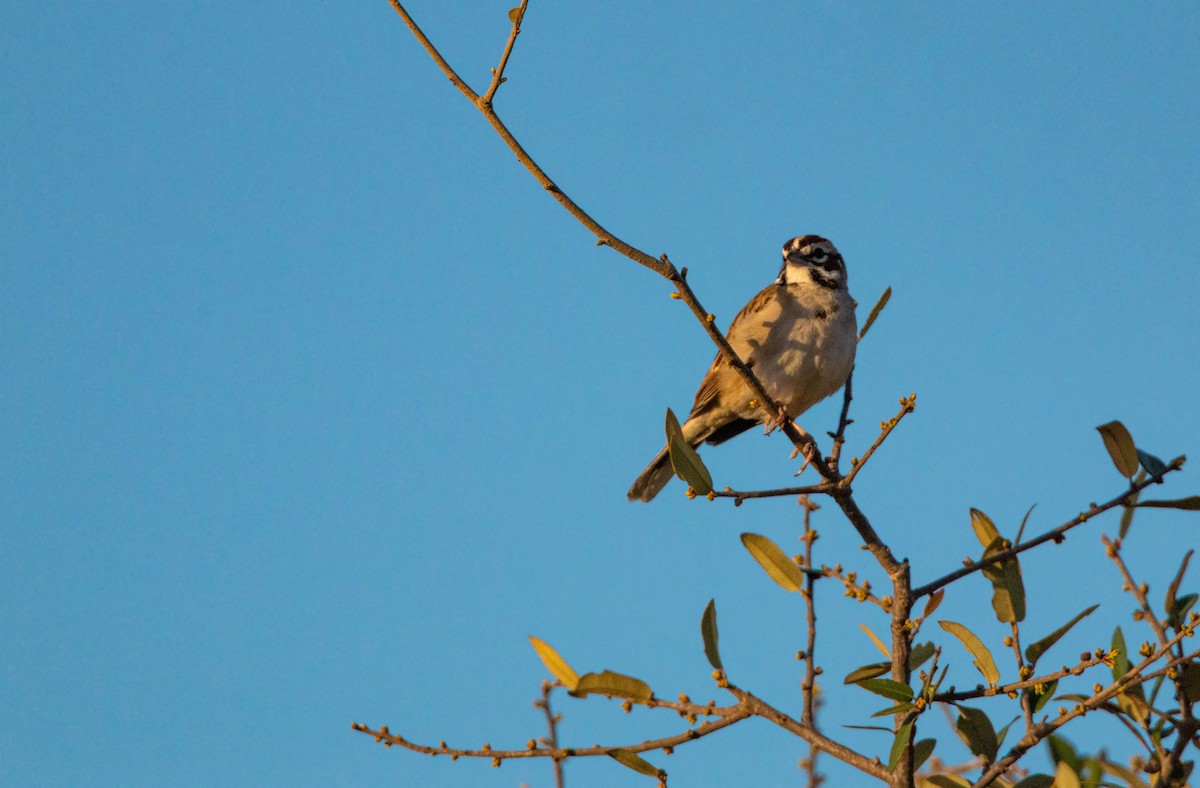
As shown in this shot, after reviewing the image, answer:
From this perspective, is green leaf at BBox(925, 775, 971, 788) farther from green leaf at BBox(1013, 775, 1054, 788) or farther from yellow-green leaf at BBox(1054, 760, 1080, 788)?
yellow-green leaf at BBox(1054, 760, 1080, 788)

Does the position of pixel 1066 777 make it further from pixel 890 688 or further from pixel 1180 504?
pixel 1180 504

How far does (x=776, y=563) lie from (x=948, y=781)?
62 centimetres

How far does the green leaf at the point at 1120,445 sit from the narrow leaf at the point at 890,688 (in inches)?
28.9

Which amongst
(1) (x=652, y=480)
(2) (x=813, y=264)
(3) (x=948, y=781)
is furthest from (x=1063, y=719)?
(2) (x=813, y=264)

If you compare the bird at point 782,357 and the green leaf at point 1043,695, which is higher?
the bird at point 782,357

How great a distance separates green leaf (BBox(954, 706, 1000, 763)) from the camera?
111 inches

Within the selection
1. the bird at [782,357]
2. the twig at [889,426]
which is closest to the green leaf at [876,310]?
the twig at [889,426]

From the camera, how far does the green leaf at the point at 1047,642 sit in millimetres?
2738

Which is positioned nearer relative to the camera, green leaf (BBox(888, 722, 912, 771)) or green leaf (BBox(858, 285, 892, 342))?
green leaf (BBox(888, 722, 912, 771))

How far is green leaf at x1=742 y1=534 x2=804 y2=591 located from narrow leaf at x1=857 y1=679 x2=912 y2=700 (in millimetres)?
363

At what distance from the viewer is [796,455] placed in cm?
494

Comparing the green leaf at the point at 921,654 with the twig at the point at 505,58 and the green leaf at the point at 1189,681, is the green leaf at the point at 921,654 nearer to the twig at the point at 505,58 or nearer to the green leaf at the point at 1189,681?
the green leaf at the point at 1189,681

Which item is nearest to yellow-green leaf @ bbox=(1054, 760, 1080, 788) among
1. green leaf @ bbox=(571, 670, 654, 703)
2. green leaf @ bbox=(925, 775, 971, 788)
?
green leaf @ bbox=(571, 670, 654, 703)

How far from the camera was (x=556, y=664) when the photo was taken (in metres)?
2.63
